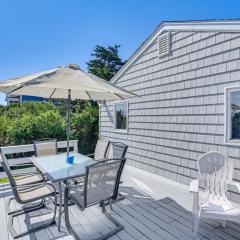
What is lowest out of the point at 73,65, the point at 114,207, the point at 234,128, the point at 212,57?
the point at 114,207

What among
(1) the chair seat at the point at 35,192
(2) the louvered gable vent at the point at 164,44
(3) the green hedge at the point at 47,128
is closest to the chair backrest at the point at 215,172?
(1) the chair seat at the point at 35,192

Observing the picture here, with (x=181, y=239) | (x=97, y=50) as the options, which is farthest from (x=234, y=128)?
(x=97, y=50)

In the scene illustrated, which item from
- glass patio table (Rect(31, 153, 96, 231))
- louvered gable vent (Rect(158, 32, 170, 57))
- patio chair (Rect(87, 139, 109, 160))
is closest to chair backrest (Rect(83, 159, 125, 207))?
glass patio table (Rect(31, 153, 96, 231))

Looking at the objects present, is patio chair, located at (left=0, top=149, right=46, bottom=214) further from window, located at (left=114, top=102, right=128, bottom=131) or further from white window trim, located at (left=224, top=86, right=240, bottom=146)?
window, located at (left=114, top=102, right=128, bottom=131)

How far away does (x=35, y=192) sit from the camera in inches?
119

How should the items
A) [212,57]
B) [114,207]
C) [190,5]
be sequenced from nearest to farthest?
[114,207], [212,57], [190,5]

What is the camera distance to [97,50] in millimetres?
18469

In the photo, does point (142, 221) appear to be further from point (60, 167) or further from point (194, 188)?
point (60, 167)

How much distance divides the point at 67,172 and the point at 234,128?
2.92 m

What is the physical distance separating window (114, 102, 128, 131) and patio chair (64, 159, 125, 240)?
4037 millimetres

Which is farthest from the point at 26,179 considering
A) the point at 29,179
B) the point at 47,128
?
the point at 47,128

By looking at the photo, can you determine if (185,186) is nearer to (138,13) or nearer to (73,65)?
(73,65)

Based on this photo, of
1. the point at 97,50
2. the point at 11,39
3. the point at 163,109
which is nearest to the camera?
the point at 163,109

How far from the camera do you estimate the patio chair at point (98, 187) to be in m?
2.58
